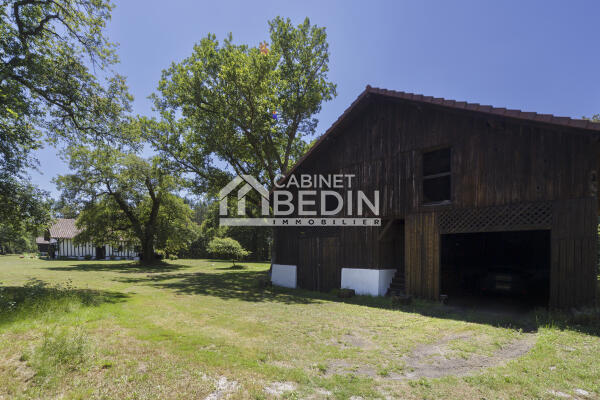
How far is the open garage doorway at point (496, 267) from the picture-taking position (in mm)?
13166

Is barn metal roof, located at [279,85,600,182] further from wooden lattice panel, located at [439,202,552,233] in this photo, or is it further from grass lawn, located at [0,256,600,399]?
grass lawn, located at [0,256,600,399]

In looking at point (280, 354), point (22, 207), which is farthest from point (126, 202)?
point (280, 354)

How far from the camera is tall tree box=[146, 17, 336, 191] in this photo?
18359 mm

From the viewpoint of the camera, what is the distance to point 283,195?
666 inches

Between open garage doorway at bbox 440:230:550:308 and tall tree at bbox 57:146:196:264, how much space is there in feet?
77.6

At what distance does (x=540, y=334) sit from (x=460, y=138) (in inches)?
242

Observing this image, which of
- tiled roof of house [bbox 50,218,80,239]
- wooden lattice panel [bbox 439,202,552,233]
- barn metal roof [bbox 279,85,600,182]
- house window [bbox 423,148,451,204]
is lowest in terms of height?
tiled roof of house [bbox 50,218,80,239]

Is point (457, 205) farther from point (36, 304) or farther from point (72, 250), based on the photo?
point (72, 250)

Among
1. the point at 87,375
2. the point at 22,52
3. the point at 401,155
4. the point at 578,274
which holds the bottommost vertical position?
the point at 87,375

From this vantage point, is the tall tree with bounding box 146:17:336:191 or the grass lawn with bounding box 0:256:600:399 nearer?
the grass lawn with bounding box 0:256:600:399

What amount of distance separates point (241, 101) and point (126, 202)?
19.8 m

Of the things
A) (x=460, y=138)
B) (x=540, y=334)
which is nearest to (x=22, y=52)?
(x=460, y=138)

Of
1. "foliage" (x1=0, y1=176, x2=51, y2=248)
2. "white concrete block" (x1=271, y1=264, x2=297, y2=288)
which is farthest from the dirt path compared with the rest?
"foliage" (x1=0, y1=176, x2=51, y2=248)

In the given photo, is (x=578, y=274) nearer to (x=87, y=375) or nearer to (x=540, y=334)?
(x=540, y=334)
